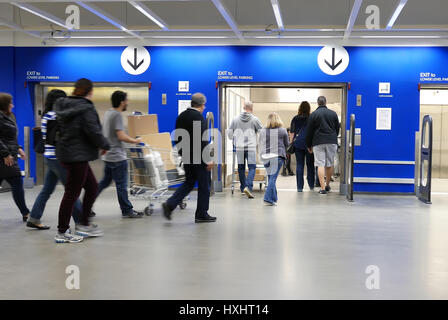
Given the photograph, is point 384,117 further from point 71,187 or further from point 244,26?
Answer: point 71,187

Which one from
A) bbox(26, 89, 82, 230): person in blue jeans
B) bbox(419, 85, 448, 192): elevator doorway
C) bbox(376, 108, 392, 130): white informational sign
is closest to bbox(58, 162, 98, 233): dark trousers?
bbox(26, 89, 82, 230): person in blue jeans

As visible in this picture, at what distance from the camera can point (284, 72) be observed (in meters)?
9.88

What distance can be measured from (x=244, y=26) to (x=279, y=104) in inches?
196

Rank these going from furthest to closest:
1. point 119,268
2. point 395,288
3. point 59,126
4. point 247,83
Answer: point 247,83, point 59,126, point 119,268, point 395,288

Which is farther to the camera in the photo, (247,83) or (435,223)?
(247,83)

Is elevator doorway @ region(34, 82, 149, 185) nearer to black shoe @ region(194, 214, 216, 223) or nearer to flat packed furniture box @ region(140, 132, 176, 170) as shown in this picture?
flat packed furniture box @ region(140, 132, 176, 170)

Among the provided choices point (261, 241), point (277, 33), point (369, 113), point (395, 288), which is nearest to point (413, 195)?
point (369, 113)

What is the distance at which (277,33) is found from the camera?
9.26m

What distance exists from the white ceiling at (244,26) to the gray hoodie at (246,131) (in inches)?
61.9

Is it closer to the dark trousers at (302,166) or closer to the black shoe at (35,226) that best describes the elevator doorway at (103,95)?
the dark trousers at (302,166)

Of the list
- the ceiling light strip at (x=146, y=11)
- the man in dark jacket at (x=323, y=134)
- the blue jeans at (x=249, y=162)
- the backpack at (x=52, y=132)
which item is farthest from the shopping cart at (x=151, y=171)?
the man in dark jacket at (x=323, y=134)

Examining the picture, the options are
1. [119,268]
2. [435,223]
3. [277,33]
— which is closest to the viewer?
[119,268]

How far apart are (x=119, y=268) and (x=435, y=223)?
4272 millimetres
